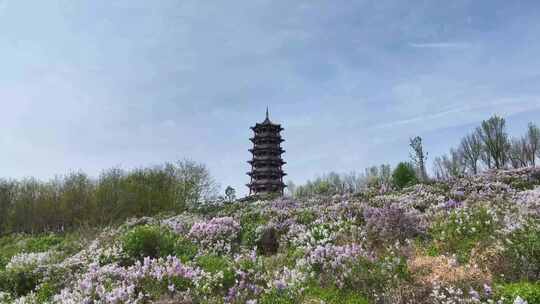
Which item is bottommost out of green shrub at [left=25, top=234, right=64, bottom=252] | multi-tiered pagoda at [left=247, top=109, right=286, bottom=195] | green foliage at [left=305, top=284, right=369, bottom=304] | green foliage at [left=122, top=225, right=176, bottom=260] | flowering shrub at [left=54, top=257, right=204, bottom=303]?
green foliage at [left=305, top=284, right=369, bottom=304]

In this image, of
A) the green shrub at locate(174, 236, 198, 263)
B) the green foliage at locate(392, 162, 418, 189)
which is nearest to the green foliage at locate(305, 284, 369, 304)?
the green shrub at locate(174, 236, 198, 263)

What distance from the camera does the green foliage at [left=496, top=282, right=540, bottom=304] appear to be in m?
5.28

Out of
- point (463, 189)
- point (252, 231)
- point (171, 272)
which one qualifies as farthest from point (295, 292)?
point (463, 189)

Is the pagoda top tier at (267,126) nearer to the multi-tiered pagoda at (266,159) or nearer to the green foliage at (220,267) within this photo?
the multi-tiered pagoda at (266,159)

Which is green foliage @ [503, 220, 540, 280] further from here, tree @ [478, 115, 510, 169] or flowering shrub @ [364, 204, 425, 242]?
tree @ [478, 115, 510, 169]

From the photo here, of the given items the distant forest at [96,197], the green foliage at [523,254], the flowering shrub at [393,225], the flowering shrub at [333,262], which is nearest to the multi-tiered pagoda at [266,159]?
the distant forest at [96,197]

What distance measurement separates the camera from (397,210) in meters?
10.5

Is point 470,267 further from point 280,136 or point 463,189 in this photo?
point 280,136

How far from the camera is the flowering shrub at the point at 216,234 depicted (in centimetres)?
1120

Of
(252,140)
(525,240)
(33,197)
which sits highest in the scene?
(252,140)

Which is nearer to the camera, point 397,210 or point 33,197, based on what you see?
point 397,210

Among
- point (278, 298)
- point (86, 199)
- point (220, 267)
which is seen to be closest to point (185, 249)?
point (220, 267)

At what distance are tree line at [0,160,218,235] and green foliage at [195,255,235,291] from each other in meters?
26.6

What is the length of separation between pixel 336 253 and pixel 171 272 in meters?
3.01
